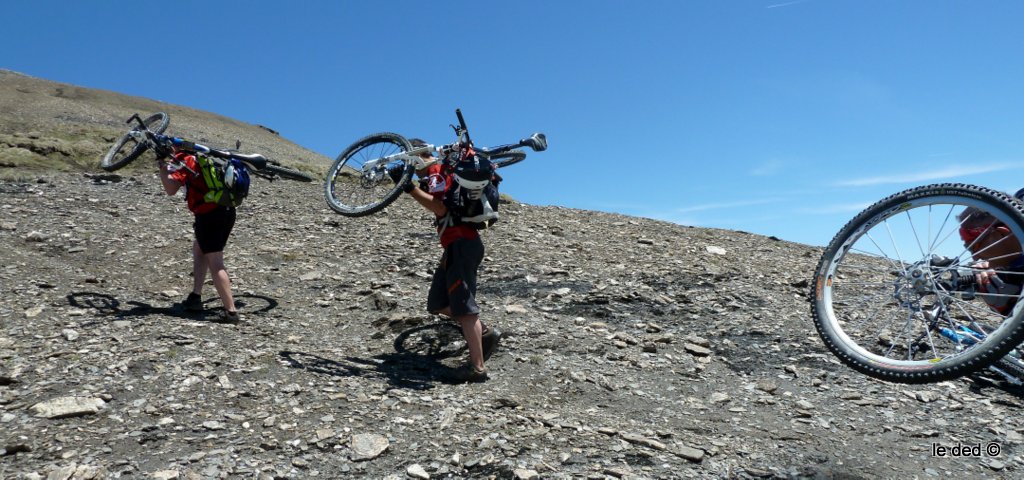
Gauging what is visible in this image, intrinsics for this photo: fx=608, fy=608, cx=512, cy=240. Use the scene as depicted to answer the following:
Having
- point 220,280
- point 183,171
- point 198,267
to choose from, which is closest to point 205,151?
point 183,171

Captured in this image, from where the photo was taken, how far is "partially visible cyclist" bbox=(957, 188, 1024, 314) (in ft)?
15.5

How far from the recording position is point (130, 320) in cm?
A: 729

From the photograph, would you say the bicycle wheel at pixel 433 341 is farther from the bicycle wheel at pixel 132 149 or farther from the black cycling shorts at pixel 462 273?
the bicycle wheel at pixel 132 149

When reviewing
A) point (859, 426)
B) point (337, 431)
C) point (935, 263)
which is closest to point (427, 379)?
point (337, 431)

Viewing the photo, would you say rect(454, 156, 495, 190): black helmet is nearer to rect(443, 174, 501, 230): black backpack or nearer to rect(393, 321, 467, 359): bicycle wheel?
rect(443, 174, 501, 230): black backpack

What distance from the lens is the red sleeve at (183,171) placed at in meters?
7.74

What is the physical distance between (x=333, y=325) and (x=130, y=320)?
95.5 inches

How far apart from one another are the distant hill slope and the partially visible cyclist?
2005 centimetres

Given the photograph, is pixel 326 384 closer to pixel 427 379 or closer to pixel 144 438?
pixel 427 379

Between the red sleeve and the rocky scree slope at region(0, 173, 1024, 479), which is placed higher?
the red sleeve

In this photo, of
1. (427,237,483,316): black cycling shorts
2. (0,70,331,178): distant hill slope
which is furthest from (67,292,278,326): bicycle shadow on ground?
(0,70,331,178): distant hill slope

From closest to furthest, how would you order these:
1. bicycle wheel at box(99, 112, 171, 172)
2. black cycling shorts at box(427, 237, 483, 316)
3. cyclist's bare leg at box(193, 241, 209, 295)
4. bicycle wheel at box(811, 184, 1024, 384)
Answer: bicycle wheel at box(811, 184, 1024, 384)
black cycling shorts at box(427, 237, 483, 316)
cyclist's bare leg at box(193, 241, 209, 295)
bicycle wheel at box(99, 112, 171, 172)

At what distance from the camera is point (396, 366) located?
6.98 metres

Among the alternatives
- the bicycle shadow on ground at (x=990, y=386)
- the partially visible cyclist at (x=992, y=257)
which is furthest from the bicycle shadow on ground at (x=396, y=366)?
the bicycle shadow on ground at (x=990, y=386)
